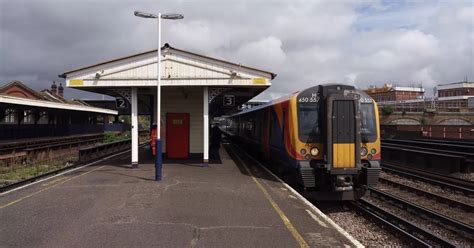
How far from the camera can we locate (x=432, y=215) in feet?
29.4

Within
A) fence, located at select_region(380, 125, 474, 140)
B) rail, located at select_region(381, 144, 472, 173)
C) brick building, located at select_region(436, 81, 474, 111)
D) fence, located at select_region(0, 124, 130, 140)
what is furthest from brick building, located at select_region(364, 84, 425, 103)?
rail, located at select_region(381, 144, 472, 173)

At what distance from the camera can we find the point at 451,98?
104875mm

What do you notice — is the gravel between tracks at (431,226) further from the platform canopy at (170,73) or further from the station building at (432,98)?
the station building at (432,98)

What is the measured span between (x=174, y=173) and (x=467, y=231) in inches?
316

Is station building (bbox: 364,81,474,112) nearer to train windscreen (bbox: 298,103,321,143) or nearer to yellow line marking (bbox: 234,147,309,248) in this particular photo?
train windscreen (bbox: 298,103,321,143)

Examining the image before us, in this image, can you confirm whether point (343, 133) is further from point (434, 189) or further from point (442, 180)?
point (442, 180)

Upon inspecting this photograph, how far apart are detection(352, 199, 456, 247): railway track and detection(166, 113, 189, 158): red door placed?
8.16m

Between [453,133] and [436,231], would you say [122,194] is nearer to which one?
[436,231]

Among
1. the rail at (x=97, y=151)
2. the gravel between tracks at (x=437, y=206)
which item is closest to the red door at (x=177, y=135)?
the rail at (x=97, y=151)

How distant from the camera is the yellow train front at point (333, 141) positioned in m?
9.53

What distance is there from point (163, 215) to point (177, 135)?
9528mm

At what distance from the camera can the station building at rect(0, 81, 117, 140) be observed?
2480 cm

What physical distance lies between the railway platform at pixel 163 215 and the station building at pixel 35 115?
14258mm

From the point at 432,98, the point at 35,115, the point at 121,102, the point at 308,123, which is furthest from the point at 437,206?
the point at 432,98
